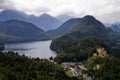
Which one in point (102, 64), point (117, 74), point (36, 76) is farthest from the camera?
point (102, 64)

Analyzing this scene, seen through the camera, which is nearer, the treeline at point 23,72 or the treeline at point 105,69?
the treeline at point 23,72

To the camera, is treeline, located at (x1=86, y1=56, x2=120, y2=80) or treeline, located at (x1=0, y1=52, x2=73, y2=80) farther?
treeline, located at (x1=86, y1=56, x2=120, y2=80)

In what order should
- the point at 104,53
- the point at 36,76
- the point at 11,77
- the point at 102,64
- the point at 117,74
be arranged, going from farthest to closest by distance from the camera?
the point at 104,53, the point at 102,64, the point at 117,74, the point at 36,76, the point at 11,77

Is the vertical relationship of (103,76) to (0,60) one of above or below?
below

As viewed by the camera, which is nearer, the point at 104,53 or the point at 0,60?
the point at 0,60

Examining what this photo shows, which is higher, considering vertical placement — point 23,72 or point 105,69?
point 23,72

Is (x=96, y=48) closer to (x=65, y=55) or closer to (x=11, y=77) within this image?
(x=65, y=55)

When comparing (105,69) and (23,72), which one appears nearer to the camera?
(23,72)

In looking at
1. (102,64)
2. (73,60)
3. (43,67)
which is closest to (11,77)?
(43,67)

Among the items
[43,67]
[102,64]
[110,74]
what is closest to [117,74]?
[110,74]
